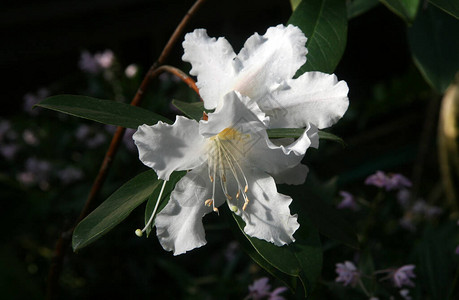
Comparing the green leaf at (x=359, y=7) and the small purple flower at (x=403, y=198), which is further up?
the green leaf at (x=359, y=7)

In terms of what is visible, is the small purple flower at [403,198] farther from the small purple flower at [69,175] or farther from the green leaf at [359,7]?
the small purple flower at [69,175]

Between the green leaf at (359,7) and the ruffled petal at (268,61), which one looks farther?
the green leaf at (359,7)

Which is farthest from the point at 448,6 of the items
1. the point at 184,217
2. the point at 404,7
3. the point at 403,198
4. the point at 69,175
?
the point at 69,175

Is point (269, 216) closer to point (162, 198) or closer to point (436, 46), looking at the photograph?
point (162, 198)

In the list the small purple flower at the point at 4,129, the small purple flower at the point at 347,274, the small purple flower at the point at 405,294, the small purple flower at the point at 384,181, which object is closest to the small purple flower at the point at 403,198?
the small purple flower at the point at 384,181

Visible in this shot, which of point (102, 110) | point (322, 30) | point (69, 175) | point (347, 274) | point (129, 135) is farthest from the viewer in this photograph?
point (69, 175)

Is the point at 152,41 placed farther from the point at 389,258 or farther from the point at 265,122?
the point at 265,122
